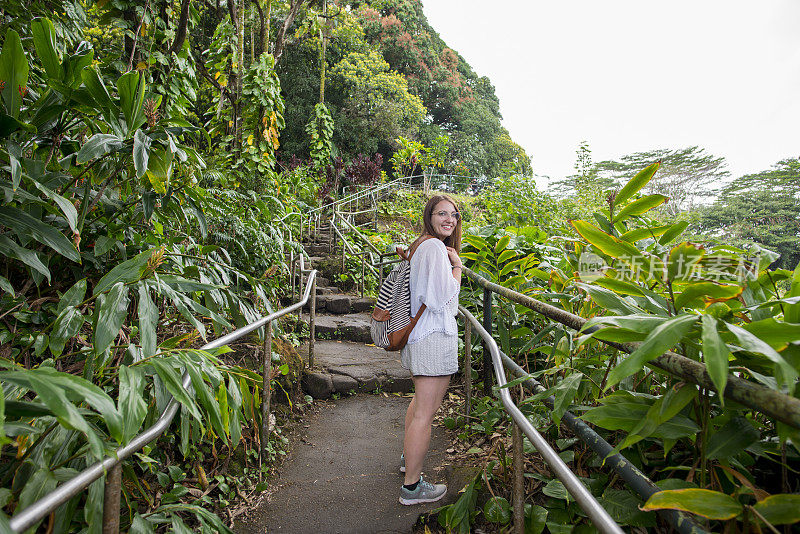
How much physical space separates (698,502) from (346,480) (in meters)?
1.95

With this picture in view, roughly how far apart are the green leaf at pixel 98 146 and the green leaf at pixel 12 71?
183mm

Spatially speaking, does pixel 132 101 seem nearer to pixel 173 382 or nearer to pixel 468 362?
pixel 173 382

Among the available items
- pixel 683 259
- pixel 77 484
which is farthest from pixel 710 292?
pixel 77 484

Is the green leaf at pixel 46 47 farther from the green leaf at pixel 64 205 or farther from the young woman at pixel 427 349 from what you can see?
the young woman at pixel 427 349

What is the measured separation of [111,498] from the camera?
0.90m

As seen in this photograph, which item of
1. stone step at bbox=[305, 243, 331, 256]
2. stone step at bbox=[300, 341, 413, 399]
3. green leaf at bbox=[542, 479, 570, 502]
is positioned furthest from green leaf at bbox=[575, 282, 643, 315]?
stone step at bbox=[305, 243, 331, 256]

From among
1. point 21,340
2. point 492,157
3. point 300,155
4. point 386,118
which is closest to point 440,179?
point 386,118

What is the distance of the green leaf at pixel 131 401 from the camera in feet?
2.77

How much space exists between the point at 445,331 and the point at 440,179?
52.4 ft

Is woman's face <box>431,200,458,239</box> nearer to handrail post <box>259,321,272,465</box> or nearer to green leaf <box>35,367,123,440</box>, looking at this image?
handrail post <box>259,321,272,465</box>

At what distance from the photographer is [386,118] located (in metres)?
16.4

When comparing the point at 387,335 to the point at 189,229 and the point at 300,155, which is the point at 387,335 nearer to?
the point at 189,229

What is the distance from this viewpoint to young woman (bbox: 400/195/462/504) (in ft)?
6.74

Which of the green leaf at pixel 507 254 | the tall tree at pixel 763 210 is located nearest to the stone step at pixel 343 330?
the green leaf at pixel 507 254
